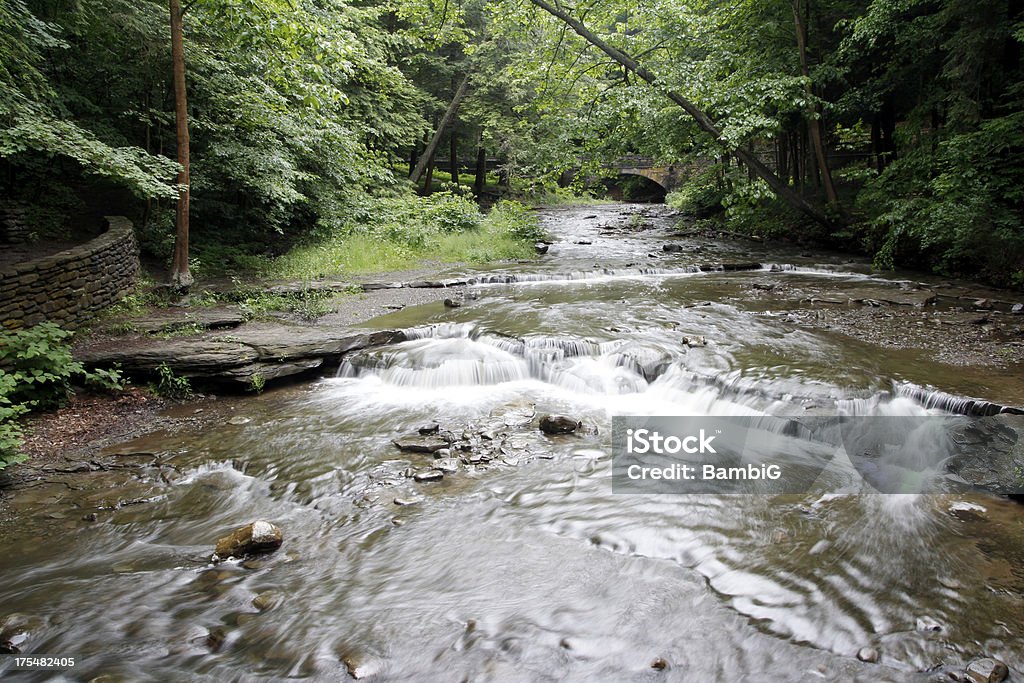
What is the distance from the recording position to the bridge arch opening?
147 ft

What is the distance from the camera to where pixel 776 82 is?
14.3 meters

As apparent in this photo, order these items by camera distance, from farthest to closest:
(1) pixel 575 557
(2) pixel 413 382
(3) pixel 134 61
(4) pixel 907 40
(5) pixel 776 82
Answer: (5) pixel 776 82 < (4) pixel 907 40 < (3) pixel 134 61 < (2) pixel 413 382 < (1) pixel 575 557

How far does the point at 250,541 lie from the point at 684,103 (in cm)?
1562

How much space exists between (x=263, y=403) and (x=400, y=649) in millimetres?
4631

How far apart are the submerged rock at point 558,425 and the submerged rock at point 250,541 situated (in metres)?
2.82

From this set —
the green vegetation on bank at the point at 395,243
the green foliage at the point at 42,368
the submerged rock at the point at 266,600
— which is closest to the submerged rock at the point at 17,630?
the submerged rock at the point at 266,600

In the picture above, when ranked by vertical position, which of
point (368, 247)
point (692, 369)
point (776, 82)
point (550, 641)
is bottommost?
point (550, 641)

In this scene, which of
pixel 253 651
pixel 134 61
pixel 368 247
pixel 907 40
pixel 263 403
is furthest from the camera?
pixel 368 247

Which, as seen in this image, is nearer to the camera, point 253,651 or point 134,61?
point 253,651

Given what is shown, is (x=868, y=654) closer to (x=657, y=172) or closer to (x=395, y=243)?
(x=395, y=243)

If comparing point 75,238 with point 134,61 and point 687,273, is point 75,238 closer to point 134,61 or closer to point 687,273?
point 134,61

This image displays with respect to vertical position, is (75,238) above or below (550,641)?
above

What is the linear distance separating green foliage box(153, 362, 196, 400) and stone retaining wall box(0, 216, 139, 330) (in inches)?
66.5

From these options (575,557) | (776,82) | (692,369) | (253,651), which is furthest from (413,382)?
(776,82)
